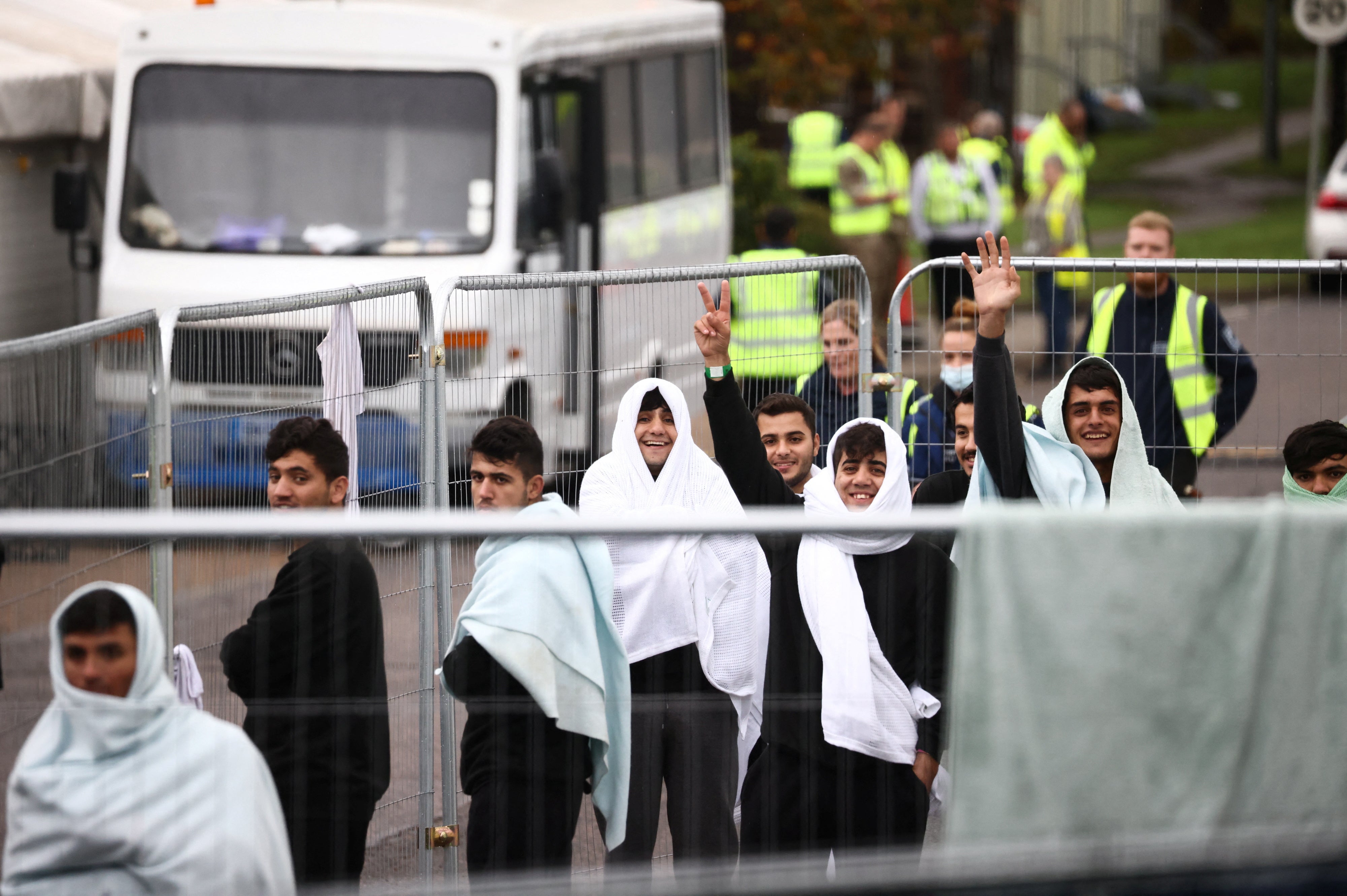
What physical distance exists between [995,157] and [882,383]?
39.1ft

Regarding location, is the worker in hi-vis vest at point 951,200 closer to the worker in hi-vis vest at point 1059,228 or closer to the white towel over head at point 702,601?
the worker in hi-vis vest at point 1059,228

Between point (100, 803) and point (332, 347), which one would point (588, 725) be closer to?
point (100, 803)

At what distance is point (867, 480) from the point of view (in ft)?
15.0

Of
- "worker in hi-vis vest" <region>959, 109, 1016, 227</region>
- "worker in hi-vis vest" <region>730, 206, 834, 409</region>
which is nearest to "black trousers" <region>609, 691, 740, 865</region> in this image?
"worker in hi-vis vest" <region>730, 206, 834, 409</region>

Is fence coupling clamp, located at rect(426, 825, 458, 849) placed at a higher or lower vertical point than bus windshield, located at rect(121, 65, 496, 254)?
lower

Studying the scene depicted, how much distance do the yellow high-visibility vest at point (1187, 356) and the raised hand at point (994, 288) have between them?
1634 millimetres

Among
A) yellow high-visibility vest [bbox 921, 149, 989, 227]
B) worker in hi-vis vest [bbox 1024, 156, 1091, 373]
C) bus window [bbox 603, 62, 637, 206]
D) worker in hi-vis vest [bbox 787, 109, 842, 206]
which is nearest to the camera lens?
bus window [bbox 603, 62, 637, 206]

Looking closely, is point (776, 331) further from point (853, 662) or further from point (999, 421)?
point (853, 662)

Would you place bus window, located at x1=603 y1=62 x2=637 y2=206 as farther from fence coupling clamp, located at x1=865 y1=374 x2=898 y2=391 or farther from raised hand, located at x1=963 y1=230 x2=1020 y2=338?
raised hand, located at x1=963 y1=230 x2=1020 y2=338

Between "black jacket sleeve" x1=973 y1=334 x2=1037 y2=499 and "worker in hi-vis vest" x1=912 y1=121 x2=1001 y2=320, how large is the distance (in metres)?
11.9

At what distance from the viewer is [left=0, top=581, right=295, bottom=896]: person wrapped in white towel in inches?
121

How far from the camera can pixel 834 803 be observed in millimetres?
3736

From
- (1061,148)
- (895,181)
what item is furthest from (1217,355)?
(895,181)

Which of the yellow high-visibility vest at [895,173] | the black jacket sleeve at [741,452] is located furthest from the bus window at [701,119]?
the black jacket sleeve at [741,452]
